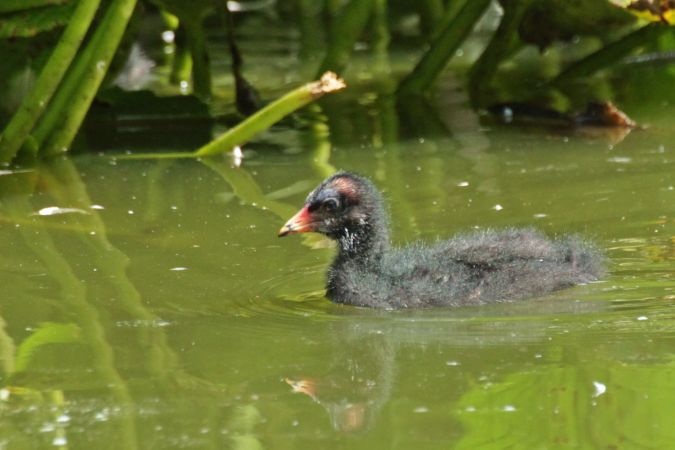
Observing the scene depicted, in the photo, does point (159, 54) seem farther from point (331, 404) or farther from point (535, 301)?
point (331, 404)

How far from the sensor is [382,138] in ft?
33.9

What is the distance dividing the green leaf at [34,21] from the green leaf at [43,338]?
3485 millimetres

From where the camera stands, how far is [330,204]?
6984 mm

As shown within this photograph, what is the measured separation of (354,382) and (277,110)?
9.75ft

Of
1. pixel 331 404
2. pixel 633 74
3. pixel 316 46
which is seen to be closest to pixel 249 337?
pixel 331 404

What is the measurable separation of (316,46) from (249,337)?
29.1 feet

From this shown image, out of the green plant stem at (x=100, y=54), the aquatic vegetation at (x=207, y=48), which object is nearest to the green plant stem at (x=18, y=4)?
the aquatic vegetation at (x=207, y=48)

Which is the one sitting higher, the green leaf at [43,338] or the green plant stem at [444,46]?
the green plant stem at [444,46]

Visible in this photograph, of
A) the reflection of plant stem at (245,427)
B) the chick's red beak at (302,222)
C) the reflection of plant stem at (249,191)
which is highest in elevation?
the chick's red beak at (302,222)

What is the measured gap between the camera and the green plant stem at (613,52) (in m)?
10.6

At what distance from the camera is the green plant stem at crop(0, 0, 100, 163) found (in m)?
8.77

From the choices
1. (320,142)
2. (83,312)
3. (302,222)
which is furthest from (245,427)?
(320,142)

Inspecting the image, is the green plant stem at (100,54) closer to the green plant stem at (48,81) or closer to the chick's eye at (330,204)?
Result: the green plant stem at (48,81)

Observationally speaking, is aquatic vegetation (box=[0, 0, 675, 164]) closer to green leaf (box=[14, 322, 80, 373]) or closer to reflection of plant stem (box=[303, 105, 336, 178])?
reflection of plant stem (box=[303, 105, 336, 178])
